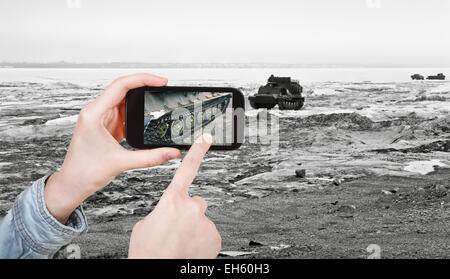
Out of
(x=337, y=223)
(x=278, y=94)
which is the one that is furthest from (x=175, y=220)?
(x=278, y=94)

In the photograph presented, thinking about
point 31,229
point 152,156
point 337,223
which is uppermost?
point 152,156

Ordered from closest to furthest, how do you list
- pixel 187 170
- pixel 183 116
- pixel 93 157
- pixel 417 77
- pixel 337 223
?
pixel 187 170 → pixel 93 157 → pixel 183 116 → pixel 337 223 → pixel 417 77

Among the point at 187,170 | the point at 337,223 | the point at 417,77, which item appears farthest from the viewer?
the point at 417,77

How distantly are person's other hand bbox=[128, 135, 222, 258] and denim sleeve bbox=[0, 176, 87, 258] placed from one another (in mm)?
177

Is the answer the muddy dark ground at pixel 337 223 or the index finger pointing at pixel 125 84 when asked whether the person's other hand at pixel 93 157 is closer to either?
the index finger pointing at pixel 125 84

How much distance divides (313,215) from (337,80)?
3.03 ft

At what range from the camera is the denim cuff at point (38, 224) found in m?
0.51

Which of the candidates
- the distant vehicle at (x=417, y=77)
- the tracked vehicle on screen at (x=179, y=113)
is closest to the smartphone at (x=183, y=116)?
the tracked vehicle on screen at (x=179, y=113)

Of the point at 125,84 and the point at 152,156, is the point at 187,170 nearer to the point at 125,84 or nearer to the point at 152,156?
the point at 152,156

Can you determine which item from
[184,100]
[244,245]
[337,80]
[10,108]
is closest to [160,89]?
[184,100]

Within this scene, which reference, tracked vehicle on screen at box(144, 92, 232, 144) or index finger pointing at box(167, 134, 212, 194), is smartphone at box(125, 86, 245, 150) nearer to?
tracked vehicle on screen at box(144, 92, 232, 144)

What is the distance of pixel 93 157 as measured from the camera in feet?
1.62

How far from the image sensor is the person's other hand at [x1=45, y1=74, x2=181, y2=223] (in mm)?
480

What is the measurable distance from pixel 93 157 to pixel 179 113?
0.15m
